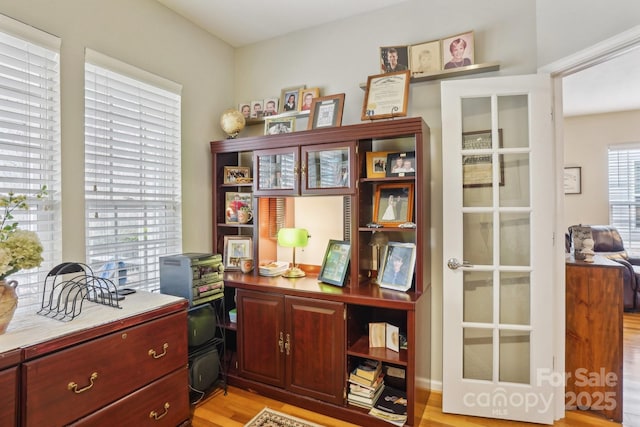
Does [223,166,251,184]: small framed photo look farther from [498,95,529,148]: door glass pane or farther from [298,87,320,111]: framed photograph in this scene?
[498,95,529,148]: door glass pane

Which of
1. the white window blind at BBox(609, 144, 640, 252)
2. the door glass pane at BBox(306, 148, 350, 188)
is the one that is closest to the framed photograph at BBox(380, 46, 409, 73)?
the door glass pane at BBox(306, 148, 350, 188)

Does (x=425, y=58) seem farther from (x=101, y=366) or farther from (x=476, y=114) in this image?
(x=101, y=366)

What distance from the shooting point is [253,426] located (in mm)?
2023

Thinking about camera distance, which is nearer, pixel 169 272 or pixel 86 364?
pixel 86 364

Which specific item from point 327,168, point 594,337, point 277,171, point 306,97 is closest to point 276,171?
point 277,171

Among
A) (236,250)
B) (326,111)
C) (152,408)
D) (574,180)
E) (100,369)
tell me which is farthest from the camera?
(574,180)

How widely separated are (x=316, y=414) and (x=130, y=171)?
2049 mm

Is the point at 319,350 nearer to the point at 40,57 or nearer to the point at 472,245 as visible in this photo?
the point at 472,245

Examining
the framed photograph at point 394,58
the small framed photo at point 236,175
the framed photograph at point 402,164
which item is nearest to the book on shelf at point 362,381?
the framed photograph at point 402,164

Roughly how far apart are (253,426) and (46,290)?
1388mm

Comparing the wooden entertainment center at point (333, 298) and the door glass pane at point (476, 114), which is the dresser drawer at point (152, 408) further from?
the door glass pane at point (476, 114)

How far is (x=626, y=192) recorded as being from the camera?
16.5 feet

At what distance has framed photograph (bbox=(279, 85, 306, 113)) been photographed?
2865mm

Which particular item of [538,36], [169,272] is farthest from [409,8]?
[169,272]
